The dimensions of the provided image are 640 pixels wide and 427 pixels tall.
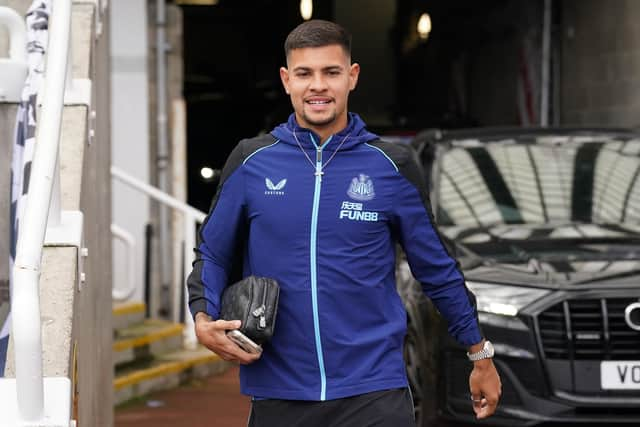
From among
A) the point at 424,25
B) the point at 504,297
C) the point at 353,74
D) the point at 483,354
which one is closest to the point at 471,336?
the point at 483,354

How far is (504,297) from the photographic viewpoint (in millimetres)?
6453

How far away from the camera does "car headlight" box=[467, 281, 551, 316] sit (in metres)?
6.41

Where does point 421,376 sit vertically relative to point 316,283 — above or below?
below

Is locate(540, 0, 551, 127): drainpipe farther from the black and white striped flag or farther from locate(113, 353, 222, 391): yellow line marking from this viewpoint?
the black and white striped flag

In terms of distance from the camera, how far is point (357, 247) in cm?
388

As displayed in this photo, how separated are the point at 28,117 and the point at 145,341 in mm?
3926

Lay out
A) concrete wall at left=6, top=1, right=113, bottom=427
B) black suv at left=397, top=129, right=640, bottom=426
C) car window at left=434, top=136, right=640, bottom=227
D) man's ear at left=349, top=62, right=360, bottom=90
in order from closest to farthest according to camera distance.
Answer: man's ear at left=349, top=62, right=360, bottom=90 → concrete wall at left=6, top=1, right=113, bottom=427 → black suv at left=397, top=129, right=640, bottom=426 → car window at left=434, top=136, right=640, bottom=227

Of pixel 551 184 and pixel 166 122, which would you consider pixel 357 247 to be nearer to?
pixel 551 184

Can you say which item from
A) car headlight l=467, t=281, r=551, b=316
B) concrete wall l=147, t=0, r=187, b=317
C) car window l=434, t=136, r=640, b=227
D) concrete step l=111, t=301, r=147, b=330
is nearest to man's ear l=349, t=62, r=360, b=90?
car headlight l=467, t=281, r=551, b=316

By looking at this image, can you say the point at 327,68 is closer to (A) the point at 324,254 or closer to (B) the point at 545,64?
(A) the point at 324,254

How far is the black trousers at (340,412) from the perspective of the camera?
3812mm

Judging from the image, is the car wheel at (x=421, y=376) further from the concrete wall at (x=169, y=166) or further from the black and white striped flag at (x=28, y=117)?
the concrete wall at (x=169, y=166)

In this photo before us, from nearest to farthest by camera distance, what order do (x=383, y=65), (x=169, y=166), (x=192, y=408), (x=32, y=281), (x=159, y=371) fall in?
(x=32, y=281) < (x=192, y=408) < (x=159, y=371) < (x=169, y=166) < (x=383, y=65)

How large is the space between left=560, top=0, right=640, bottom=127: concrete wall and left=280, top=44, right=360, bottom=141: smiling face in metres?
10.9
